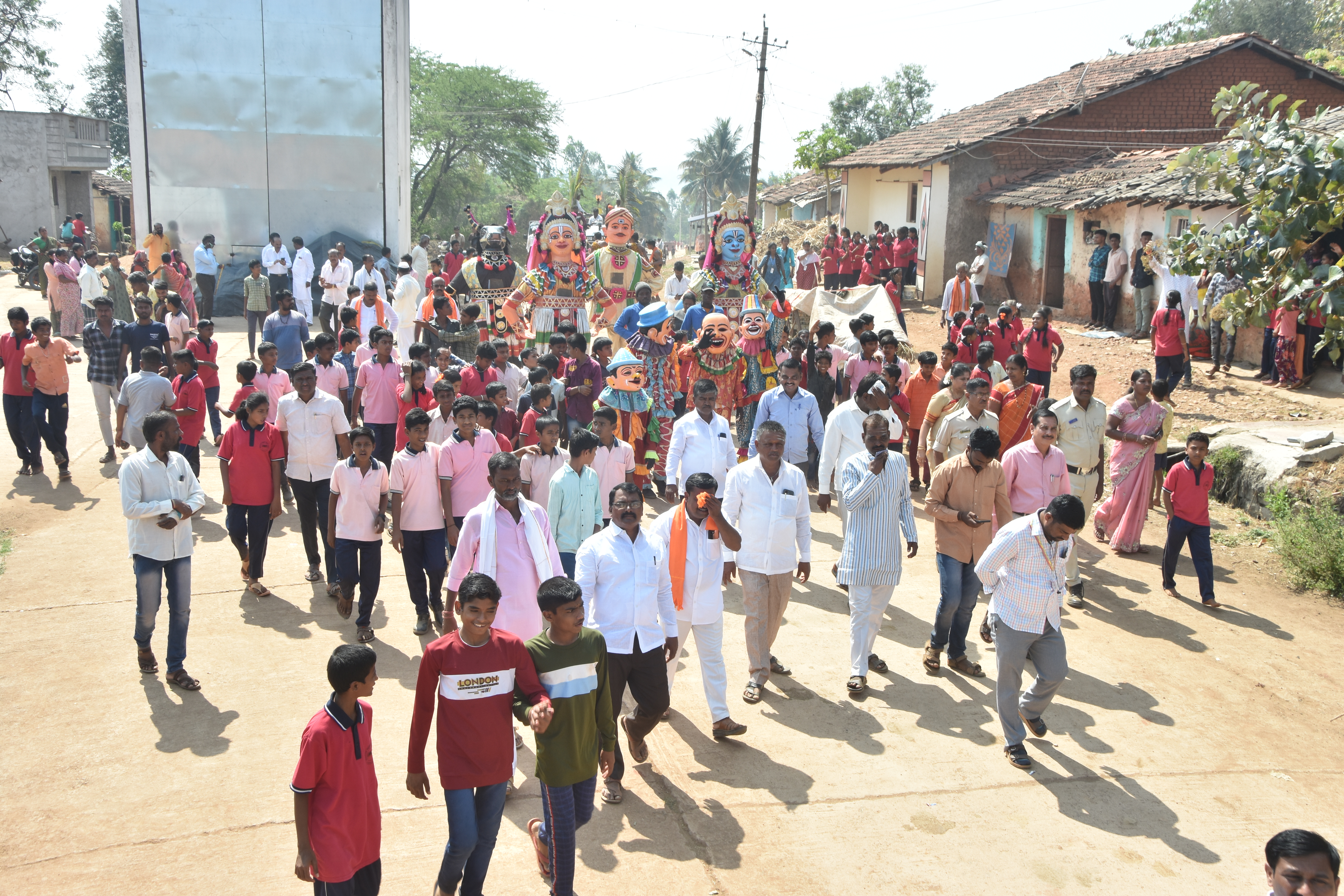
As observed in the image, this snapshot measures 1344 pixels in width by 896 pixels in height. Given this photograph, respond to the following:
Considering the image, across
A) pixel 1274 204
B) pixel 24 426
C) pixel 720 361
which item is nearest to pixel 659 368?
pixel 720 361

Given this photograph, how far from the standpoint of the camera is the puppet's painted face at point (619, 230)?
43.4 ft

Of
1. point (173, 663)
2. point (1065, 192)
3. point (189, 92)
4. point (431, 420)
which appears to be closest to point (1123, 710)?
point (431, 420)

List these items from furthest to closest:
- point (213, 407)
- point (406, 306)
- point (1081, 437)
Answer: point (406, 306), point (213, 407), point (1081, 437)

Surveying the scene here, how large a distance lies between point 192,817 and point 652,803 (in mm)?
2211

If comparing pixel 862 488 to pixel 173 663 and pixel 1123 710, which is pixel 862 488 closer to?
pixel 1123 710

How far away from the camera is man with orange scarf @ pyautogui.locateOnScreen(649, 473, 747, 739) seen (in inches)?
219

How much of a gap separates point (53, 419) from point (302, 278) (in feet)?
27.5

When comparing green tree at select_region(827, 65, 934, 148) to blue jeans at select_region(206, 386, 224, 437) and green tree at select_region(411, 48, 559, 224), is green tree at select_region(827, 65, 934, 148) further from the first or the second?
blue jeans at select_region(206, 386, 224, 437)

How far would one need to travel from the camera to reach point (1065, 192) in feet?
69.2

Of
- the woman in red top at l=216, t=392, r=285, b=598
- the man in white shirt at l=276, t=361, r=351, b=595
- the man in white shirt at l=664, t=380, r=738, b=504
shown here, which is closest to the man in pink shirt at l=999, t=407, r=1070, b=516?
the man in white shirt at l=664, t=380, r=738, b=504

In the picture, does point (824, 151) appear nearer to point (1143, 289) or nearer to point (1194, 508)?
point (1143, 289)

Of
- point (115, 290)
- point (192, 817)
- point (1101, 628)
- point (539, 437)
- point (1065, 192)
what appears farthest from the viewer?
point (1065, 192)

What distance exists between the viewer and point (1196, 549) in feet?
26.8

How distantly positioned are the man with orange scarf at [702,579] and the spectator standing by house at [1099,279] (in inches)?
628
